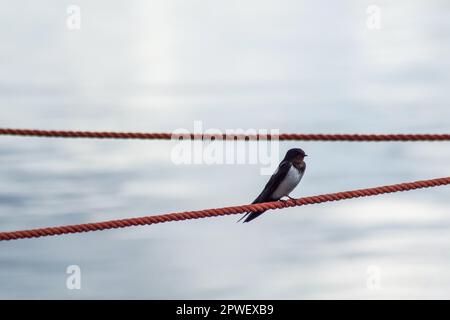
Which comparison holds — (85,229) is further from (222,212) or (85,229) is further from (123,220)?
(222,212)

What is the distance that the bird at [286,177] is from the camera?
10734 millimetres

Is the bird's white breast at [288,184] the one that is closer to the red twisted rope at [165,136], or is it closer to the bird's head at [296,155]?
the bird's head at [296,155]

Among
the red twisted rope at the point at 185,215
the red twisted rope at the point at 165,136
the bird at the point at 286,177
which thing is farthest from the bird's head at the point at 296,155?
the red twisted rope at the point at 185,215

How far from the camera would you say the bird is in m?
10.7

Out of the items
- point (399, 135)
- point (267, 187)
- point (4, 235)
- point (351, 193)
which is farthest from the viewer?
point (267, 187)

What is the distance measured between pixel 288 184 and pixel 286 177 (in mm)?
107

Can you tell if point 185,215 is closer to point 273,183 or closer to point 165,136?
point 165,136

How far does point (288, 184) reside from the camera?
10742 millimetres

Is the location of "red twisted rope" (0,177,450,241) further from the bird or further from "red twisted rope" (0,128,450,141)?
the bird

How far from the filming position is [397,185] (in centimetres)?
692

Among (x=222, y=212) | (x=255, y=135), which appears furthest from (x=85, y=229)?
(x=255, y=135)

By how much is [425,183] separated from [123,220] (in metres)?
2.30

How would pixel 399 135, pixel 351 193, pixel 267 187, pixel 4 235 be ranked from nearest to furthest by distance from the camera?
1. pixel 4 235
2. pixel 351 193
3. pixel 399 135
4. pixel 267 187

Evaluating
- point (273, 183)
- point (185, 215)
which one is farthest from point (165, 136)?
point (273, 183)
